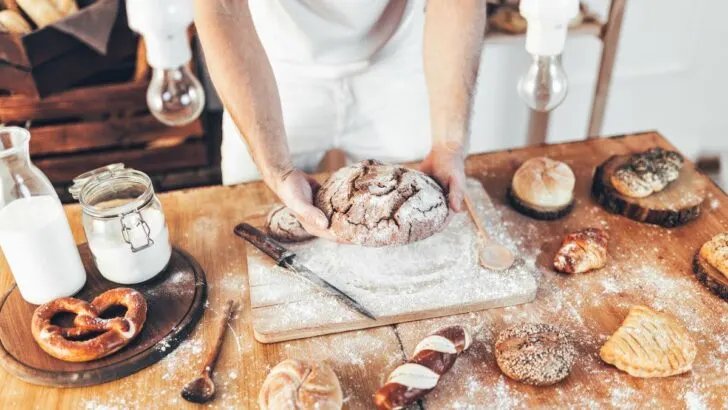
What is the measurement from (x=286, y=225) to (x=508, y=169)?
62 cm

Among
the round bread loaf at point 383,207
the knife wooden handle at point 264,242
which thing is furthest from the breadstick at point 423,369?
the knife wooden handle at point 264,242

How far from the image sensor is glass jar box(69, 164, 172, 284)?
3.85 ft

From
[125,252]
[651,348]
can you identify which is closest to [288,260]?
[125,252]

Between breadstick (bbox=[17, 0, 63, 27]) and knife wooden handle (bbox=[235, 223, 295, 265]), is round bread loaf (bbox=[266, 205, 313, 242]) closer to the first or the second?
knife wooden handle (bbox=[235, 223, 295, 265])

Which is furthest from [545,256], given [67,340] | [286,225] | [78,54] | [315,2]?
[78,54]

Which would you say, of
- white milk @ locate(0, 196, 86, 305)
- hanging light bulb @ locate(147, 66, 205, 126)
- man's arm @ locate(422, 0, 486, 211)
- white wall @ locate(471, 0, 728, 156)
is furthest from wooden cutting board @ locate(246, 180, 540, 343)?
white wall @ locate(471, 0, 728, 156)

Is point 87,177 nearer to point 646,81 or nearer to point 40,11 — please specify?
point 40,11

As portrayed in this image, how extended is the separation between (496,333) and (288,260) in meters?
0.43

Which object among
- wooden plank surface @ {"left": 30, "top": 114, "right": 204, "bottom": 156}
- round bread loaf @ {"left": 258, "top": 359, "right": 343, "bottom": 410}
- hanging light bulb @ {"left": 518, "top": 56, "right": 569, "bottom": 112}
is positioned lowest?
wooden plank surface @ {"left": 30, "top": 114, "right": 204, "bottom": 156}

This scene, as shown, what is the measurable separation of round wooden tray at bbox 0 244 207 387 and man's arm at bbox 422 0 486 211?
0.57 metres

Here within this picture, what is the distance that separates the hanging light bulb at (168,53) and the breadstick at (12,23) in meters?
0.77

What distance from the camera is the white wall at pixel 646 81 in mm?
2793

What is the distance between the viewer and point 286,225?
4.37 ft

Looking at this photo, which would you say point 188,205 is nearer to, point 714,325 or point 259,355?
point 259,355
